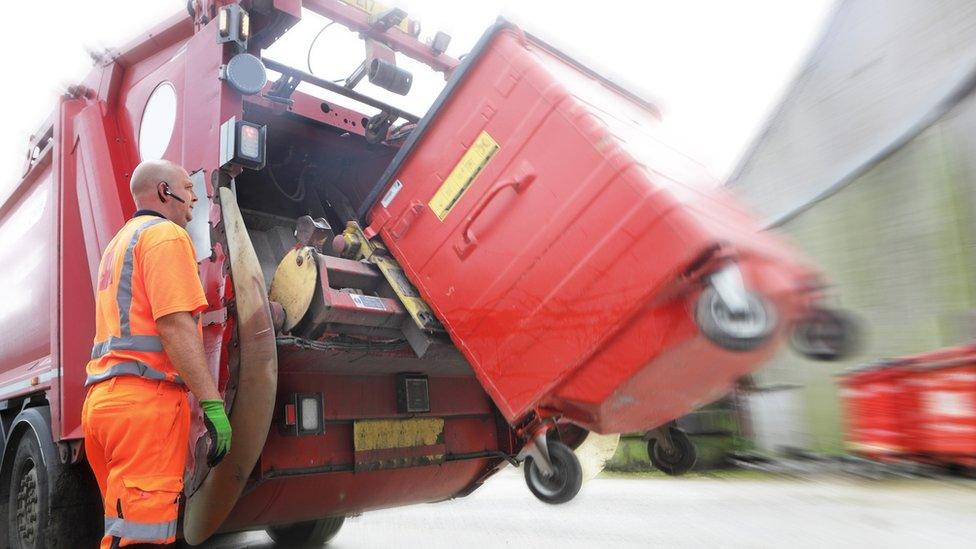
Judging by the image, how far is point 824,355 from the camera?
1.71 metres

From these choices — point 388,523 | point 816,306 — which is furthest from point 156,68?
point 388,523

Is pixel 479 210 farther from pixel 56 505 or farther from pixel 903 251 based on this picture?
pixel 903 251

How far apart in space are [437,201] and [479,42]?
1.78 feet

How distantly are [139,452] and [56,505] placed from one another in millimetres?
1296

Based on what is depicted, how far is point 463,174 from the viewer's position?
85.6 inches

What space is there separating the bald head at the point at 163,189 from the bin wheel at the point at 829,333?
1.96 m

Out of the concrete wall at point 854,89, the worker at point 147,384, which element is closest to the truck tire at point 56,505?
the worker at point 147,384

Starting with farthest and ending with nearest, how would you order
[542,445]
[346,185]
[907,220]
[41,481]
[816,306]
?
1. [907,220]
2. [346,185]
3. [41,481]
4. [542,445]
5. [816,306]

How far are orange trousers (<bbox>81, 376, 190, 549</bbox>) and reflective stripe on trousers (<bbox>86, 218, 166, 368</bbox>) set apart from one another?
0.32 feet

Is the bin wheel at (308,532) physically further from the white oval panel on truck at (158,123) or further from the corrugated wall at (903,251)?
the corrugated wall at (903,251)

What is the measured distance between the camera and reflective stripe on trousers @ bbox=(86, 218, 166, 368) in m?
1.92

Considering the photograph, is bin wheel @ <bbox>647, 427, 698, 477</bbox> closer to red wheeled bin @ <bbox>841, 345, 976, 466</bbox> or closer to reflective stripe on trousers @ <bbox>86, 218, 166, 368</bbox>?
red wheeled bin @ <bbox>841, 345, 976, 466</bbox>

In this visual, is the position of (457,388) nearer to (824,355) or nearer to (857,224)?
(824,355)

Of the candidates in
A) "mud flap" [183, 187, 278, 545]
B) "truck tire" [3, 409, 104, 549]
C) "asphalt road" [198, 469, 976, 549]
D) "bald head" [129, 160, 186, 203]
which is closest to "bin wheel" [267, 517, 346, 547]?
"asphalt road" [198, 469, 976, 549]
